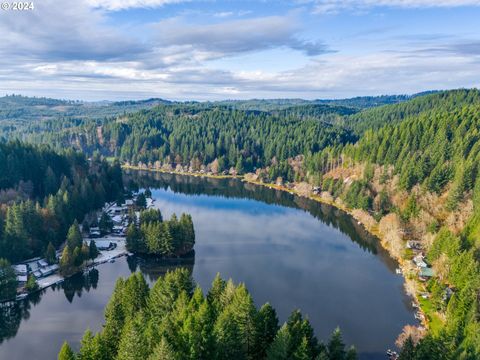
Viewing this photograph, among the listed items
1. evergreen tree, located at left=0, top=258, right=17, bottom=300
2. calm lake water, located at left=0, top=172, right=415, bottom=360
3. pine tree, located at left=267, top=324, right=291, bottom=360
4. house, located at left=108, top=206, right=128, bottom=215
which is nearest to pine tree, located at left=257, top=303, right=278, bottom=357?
pine tree, located at left=267, top=324, right=291, bottom=360

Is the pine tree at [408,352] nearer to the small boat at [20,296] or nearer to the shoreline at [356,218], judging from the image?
the shoreline at [356,218]

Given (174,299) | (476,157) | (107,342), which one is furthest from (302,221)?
(107,342)

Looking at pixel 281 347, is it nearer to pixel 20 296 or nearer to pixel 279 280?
pixel 279 280

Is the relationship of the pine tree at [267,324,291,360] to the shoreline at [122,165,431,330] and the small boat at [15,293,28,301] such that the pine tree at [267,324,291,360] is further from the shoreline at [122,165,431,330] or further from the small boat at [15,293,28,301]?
the small boat at [15,293,28,301]

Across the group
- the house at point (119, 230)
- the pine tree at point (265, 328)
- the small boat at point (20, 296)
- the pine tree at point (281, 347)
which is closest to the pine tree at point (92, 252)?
the small boat at point (20, 296)

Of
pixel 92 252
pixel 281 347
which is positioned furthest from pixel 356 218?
pixel 281 347
